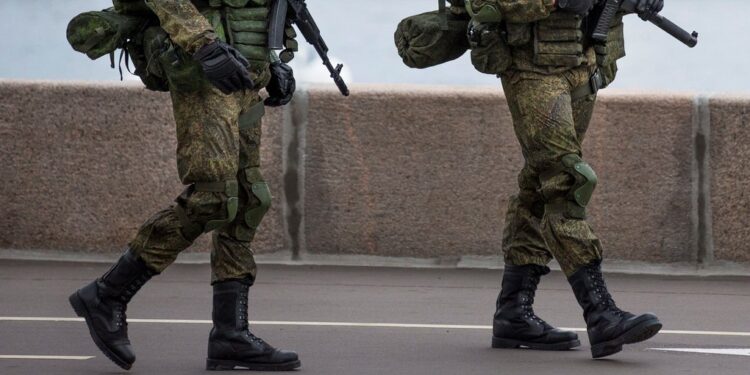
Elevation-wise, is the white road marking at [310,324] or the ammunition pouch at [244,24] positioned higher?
the ammunition pouch at [244,24]

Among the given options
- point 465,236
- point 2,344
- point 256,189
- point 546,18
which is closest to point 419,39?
point 546,18

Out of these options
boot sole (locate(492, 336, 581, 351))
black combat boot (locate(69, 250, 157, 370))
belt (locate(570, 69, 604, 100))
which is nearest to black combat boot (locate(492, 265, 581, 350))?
boot sole (locate(492, 336, 581, 351))

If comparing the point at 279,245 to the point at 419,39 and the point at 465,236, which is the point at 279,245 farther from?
the point at 419,39

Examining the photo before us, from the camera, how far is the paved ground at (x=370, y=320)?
7160 millimetres

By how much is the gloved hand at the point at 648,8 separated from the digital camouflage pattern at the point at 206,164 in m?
1.73

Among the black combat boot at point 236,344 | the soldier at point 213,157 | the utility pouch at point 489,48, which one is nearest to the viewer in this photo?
the soldier at point 213,157

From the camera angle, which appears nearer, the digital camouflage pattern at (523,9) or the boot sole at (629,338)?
the boot sole at (629,338)

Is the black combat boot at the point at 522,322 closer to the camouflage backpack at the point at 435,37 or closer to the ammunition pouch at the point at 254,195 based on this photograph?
the camouflage backpack at the point at 435,37

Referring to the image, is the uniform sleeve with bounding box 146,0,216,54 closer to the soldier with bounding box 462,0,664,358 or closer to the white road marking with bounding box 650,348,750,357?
the soldier with bounding box 462,0,664,358

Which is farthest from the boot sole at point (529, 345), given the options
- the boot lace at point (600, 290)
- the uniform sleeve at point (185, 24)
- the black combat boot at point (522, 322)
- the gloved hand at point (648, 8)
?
the uniform sleeve at point (185, 24)

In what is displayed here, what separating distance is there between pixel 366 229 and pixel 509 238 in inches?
131

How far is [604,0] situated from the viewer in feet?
24.0

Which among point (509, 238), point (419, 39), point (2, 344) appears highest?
point (419, 39)

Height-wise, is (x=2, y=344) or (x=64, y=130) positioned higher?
(x=64, y=130)
